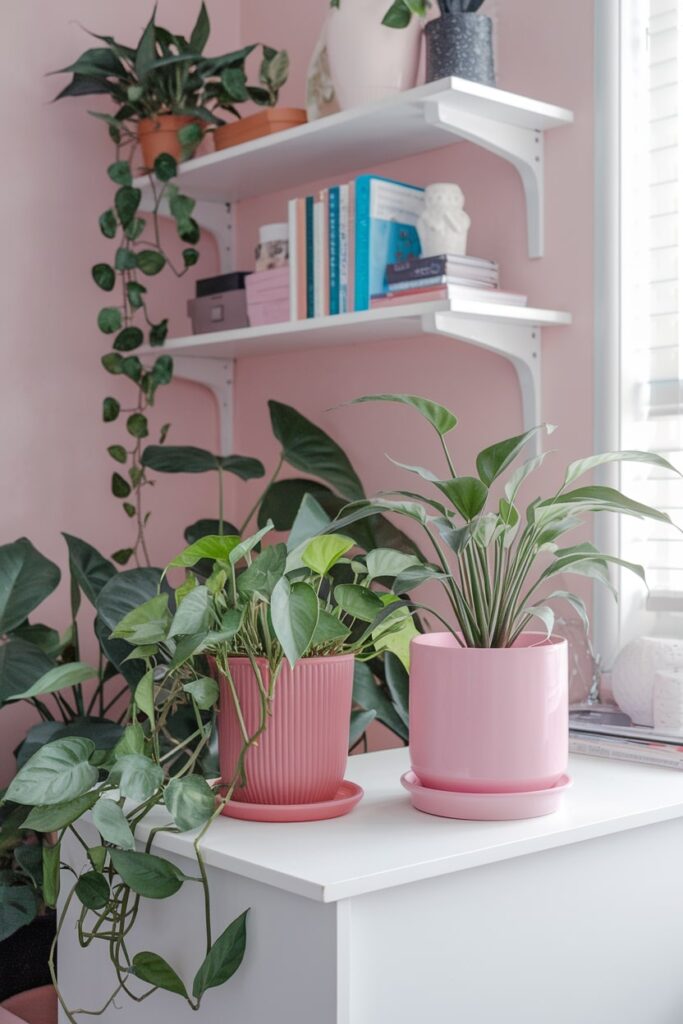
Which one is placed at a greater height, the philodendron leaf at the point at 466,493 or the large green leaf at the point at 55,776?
the philodendron leaf at the point at 466,493

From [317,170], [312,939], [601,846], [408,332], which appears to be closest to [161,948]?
[312,939]

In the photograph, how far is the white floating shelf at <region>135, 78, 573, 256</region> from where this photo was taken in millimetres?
1725

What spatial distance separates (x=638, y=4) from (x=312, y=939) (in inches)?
55.4

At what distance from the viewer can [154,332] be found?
227 cm

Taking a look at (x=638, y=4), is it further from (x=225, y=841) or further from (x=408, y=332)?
(x=225, y=841)

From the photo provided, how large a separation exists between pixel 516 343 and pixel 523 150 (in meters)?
0.30

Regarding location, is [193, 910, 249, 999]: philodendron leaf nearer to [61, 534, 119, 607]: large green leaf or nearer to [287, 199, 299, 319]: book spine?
[61, 534, 119, 607]: large green leaf

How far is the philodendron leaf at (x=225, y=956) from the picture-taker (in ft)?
3.54

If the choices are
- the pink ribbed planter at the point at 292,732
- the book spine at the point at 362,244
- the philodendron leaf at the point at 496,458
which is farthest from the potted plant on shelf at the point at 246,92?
the pink ribbed planter at the point at 292,732

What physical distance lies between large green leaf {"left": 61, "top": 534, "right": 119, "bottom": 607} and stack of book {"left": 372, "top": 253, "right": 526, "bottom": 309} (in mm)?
577

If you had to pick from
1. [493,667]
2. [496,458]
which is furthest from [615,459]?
[493,667]

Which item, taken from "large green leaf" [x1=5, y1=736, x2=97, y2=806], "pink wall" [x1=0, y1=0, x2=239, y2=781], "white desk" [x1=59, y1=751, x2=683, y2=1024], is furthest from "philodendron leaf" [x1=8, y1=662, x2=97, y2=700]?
"pink wall" [x1=0, y1=0, x2=239, y2=781]

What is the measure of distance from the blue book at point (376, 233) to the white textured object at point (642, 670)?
673 mm

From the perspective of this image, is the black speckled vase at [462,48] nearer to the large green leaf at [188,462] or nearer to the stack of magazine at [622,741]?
the large green leaf at [188,462]
